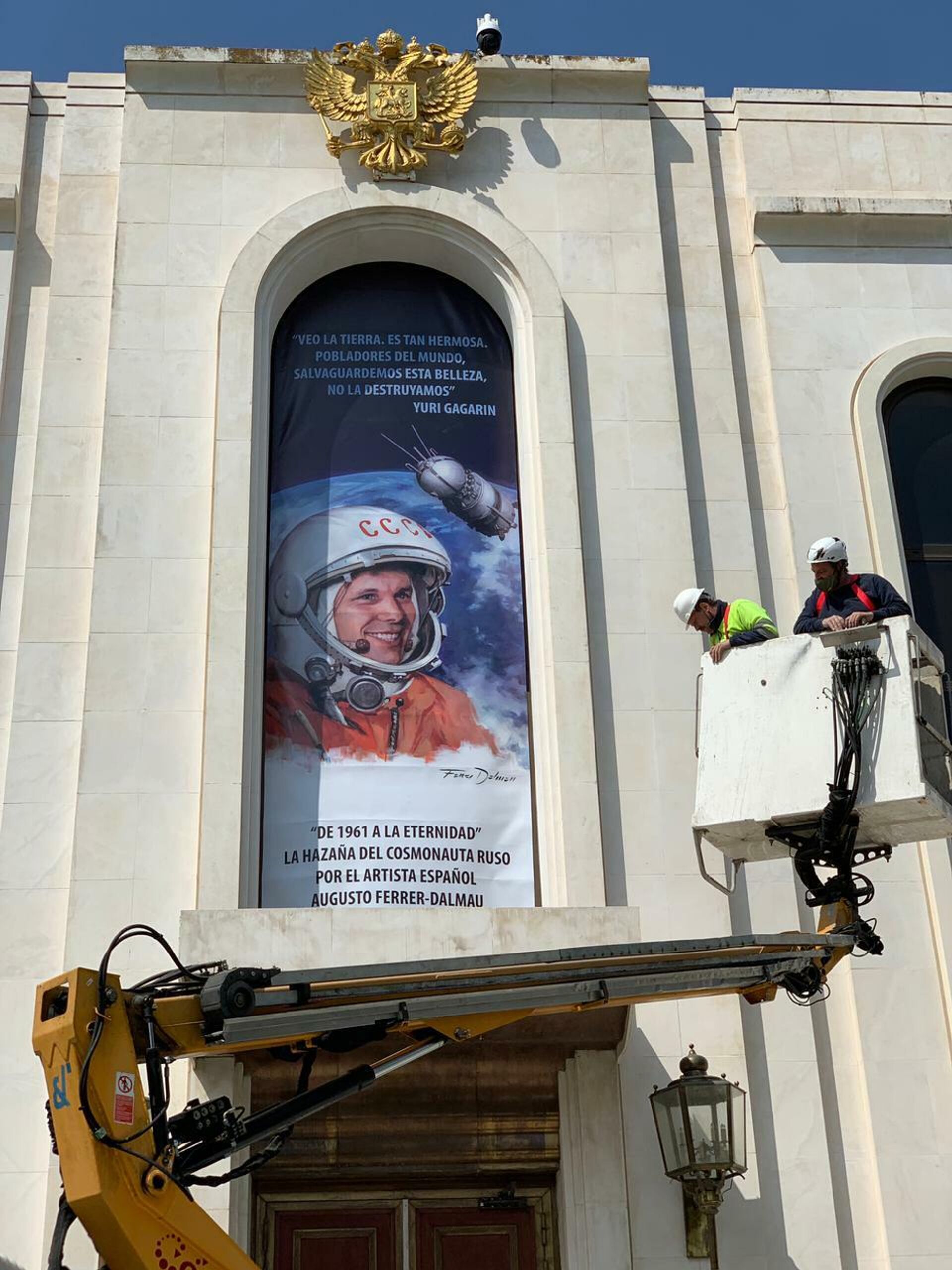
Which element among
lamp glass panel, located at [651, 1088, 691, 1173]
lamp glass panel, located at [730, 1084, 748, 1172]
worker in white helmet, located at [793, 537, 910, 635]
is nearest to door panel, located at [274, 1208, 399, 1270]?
lamp glass panel, located at [651, 1088, 691, 1173]

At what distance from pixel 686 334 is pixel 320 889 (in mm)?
5711

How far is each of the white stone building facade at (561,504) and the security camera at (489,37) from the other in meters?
0.54

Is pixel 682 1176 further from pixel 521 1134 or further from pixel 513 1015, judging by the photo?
pixel 513 1015

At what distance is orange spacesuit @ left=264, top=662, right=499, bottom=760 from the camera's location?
41.2 feet

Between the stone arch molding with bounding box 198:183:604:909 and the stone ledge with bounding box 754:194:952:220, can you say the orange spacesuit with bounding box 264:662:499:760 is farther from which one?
the stone ledge with bounding box 754:194:952:220

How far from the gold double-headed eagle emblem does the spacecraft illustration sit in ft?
8.54

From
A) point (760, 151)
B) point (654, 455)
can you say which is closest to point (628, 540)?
point (654, 455)

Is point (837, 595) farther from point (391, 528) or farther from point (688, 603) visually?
point (391, 528)

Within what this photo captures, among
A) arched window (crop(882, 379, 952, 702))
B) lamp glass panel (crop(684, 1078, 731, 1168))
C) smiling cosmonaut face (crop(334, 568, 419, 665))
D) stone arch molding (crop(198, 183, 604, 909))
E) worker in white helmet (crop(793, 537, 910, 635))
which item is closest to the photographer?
worker in white helmet (crop(793, 537, 910, 635))

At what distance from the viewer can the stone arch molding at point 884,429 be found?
13688 mm

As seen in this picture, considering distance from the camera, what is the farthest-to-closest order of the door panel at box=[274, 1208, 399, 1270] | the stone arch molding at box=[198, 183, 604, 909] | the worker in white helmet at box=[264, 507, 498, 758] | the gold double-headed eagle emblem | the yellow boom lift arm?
the gold double-headed eagle emblem
the worker in white helmet at box=[264, 507, 498, 758]
the stone arch molding at box=[198, 183, 604, 909]
the door panel at box=[274, 1208, 399, 1270]
the yellow boom lift arm

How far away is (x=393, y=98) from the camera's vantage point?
14.6 m

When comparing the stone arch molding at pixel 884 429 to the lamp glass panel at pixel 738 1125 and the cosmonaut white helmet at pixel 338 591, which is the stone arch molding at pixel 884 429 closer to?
the cosmonaut white helmet at pixel 338 591

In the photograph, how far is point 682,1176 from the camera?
10852 millimetres
